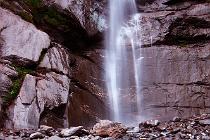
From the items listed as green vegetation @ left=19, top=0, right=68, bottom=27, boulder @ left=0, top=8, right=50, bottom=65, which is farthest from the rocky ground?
green vegetation @ left=19, top=0, right=68, bottom=27

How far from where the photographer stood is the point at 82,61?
15219 mm

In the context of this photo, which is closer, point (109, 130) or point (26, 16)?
point (109, 130)

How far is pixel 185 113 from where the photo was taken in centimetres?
1495

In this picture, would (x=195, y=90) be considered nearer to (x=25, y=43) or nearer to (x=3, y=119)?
(x=25, y=43)

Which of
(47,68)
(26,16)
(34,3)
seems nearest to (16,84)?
(47,68)

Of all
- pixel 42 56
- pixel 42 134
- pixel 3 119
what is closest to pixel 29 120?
pixel 3 119

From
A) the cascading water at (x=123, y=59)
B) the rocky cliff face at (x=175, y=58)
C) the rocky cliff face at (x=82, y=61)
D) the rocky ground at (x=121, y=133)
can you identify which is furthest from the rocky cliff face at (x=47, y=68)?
the rocky cliff face at (x=175, y=58)

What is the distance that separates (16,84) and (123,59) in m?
5.64

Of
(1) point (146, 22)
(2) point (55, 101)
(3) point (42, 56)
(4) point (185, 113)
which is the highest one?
(1) point (146, 22)

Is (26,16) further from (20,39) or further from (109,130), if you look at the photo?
(109,130)

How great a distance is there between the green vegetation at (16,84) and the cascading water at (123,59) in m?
3.82

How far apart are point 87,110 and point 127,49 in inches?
152

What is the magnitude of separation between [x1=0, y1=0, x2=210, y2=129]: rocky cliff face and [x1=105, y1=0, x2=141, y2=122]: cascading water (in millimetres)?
321

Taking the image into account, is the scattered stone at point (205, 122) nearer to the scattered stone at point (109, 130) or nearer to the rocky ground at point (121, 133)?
the rocky ground at point (121, 133)
